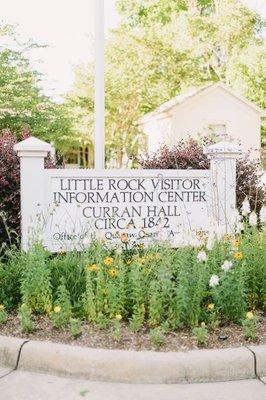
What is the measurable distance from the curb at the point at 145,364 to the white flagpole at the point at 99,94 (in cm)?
412

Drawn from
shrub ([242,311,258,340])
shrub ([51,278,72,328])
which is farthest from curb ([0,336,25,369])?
shrub ([242,311,258,340])

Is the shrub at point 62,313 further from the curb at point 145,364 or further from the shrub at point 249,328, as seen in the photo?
the shrub at point 249,328

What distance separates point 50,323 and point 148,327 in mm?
766

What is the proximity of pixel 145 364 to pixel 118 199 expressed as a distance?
3164 mm

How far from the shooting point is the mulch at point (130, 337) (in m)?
4.11

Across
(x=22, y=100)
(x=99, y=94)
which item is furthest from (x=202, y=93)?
(x=99, y=94)

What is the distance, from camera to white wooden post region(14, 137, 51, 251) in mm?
6434

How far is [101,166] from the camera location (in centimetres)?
793

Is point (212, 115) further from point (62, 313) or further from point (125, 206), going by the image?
point (62, 313)

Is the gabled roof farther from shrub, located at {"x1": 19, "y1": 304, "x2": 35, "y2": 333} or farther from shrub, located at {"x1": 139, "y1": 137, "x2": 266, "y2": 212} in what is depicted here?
shrub, located at {"x1": 19, "y1": 304, "x2": 35, "y2": 333}

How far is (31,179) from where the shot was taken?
646cm

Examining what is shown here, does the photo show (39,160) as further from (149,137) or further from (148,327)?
(149,137)

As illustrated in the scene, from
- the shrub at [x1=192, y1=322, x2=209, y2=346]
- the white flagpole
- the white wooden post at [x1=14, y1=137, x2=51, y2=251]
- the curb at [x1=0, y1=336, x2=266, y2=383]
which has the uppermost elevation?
the white flagpole

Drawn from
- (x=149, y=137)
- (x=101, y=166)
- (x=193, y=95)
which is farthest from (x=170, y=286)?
(x=149, y=137)
